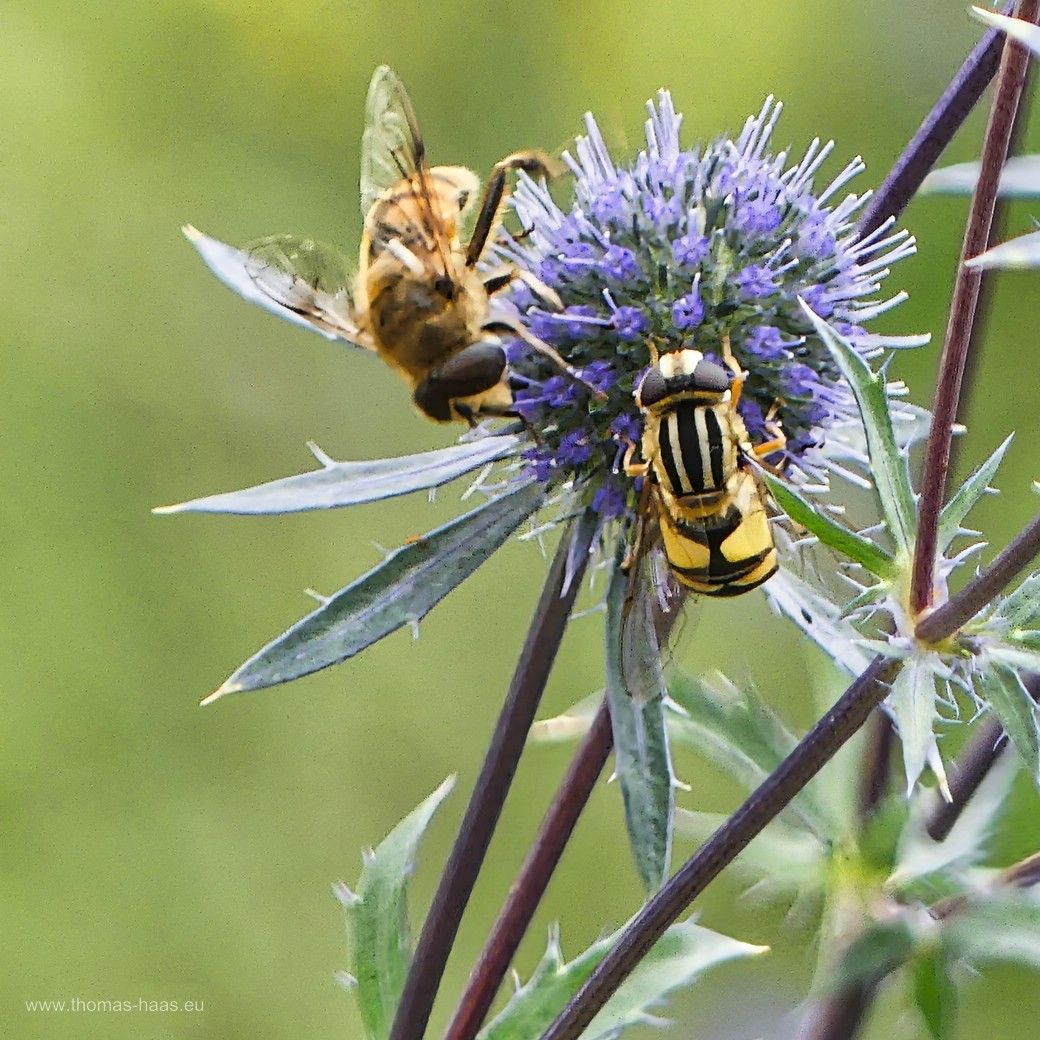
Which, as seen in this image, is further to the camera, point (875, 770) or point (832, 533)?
point (875, 770)

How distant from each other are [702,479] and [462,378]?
212 millimetres

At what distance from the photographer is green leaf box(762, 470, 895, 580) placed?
32.4 inches

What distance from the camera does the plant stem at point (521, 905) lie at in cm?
97

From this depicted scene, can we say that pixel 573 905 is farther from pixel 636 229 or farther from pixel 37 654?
pixel 636 229

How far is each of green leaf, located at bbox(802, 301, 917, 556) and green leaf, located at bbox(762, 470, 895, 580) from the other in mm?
18

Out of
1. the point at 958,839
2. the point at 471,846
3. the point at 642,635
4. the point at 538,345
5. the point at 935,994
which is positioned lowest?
the point at 935,994

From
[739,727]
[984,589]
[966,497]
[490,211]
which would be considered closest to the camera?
[984,589]

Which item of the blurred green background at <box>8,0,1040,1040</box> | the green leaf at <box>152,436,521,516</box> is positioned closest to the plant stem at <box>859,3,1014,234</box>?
the green leaf at <box>152,436,521,516</box>

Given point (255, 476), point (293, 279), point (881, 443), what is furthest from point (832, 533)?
point (255, 476)

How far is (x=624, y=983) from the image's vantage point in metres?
1.08

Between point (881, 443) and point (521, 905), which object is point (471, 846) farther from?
point (881, 443)

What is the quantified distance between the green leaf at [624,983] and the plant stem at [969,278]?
41 centimetres

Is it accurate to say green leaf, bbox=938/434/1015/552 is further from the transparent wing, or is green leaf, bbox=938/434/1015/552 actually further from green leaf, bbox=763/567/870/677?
the transparent wing

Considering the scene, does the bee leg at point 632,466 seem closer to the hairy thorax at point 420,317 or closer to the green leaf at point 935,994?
the hairy thorax at point 420,317
